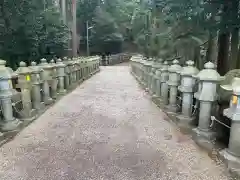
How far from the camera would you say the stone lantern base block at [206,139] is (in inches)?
126

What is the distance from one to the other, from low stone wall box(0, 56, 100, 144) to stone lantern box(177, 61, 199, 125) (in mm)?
2767

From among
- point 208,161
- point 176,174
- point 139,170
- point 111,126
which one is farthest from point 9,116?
point 208,161

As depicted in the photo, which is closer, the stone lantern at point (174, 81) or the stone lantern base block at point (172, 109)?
the stone lantern at point (174, 81)

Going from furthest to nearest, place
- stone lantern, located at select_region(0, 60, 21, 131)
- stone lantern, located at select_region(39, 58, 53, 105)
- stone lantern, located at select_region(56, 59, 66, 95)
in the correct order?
stone lantern, located at select_region(56, 59, 66, 95) < stone lantern, located at select_region(39, 58, 53, 105) < stone lantern, located at select_region(0, 60, 21, 131)

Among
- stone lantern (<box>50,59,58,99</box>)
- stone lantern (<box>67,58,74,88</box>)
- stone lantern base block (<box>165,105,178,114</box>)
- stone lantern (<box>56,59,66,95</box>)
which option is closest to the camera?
stone lantern base block (<box>165,105,178,114</box>)

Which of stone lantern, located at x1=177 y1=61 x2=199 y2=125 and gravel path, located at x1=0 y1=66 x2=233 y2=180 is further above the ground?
stone lantern, located at x1=177 y1=61 x2=199 y2=125

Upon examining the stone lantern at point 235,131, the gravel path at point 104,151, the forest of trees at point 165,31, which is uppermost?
the forest of trees at point 165,31

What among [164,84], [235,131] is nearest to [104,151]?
[235,131]

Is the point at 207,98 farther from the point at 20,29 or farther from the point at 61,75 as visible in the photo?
the point at 20,29

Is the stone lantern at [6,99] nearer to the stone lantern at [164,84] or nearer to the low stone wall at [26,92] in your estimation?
the low stone wall at [26,92]

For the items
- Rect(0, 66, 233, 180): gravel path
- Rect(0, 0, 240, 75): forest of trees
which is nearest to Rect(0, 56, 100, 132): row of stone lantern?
Rect(0, 66, 233, 180): gravel path

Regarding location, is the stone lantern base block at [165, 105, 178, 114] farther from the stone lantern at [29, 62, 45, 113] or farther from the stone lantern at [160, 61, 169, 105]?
the stone lantern at [29, 62, 45, 113]

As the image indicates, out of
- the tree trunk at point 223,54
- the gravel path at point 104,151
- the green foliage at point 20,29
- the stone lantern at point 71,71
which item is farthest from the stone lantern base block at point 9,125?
the green foliage at point 20,29

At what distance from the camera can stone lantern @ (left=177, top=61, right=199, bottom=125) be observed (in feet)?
12.8
